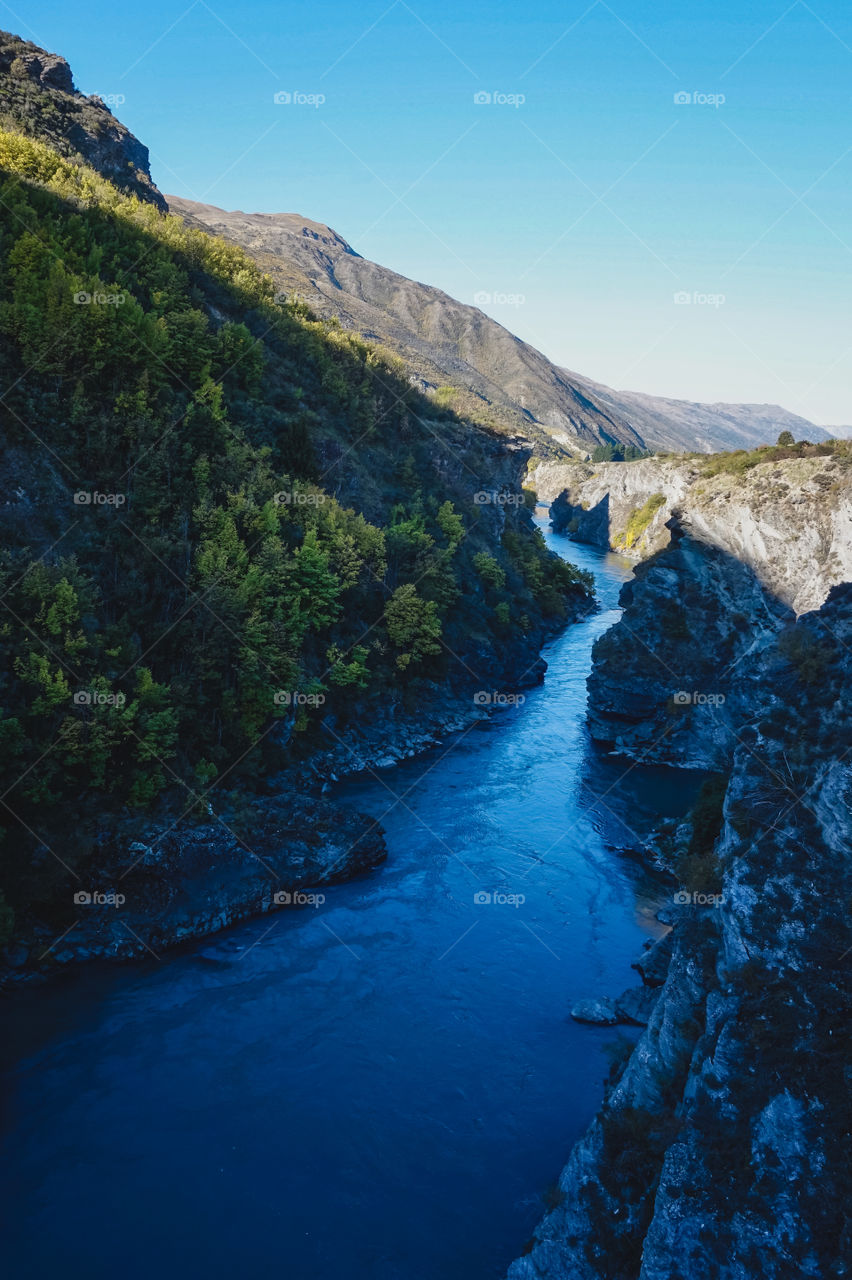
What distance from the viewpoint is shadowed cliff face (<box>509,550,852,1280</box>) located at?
11.7m

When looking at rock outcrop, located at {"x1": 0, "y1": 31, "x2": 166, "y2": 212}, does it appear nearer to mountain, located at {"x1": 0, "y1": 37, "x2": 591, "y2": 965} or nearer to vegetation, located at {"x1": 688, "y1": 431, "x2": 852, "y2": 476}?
mountain, located at {"x1": 0, "y1": 37, "x2": 591, "y2": 965}

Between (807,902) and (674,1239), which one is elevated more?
(807,902)

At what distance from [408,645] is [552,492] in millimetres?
146362

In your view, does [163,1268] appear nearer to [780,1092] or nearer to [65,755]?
[780,1092]

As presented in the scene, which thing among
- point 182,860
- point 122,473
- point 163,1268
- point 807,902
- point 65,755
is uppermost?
point 122,473

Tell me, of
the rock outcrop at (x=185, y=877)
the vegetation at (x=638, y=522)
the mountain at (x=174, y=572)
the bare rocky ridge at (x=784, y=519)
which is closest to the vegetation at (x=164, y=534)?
the mountain at (x=174, y=572)

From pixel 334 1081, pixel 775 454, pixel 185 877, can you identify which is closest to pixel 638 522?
pixel 775 454

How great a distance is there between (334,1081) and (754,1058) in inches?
447

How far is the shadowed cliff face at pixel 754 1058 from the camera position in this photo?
11719 millimetres

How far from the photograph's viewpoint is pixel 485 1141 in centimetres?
1823

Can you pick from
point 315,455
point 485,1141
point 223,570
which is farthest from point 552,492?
point 485,1141

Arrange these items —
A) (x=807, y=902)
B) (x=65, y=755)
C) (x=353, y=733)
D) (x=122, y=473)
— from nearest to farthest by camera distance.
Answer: (x=807, y=902) → (x=65, y=755) → (x=122, y=473) → (x=353, y=733)

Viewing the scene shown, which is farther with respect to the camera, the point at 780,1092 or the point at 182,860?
the point at 182,860

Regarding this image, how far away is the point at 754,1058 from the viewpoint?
1314 centimetres
